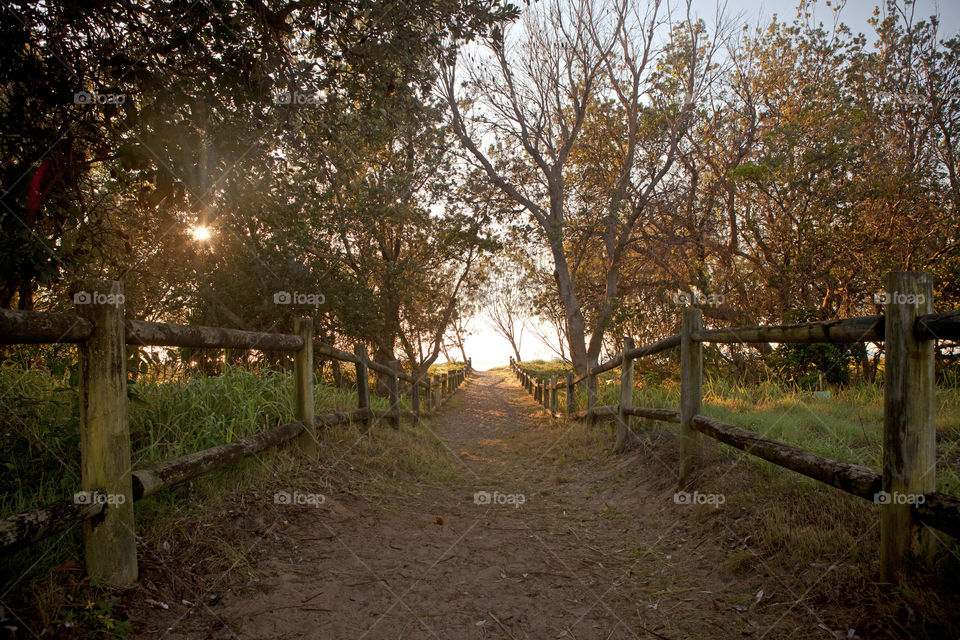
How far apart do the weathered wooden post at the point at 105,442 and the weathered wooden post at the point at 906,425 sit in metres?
3.36

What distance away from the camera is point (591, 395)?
8.69 meters

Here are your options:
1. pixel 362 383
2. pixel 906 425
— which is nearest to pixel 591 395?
pixel 362 383

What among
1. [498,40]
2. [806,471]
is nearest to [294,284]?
[498,40]

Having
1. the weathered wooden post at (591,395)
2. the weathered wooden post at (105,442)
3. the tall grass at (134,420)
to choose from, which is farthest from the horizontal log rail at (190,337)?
the weathered wooden post at (591,395)

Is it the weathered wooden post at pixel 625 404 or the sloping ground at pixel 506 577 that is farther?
the weathered wooden post at pixel 625 404

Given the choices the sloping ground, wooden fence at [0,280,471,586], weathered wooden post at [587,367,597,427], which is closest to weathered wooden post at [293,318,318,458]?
the sloping ground

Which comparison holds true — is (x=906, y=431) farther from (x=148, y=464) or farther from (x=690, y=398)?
(x=148, y=464)

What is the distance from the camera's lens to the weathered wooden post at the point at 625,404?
6377 millimetres

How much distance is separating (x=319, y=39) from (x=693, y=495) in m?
4.87

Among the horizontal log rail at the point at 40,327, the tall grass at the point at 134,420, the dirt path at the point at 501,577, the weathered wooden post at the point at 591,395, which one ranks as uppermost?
the horizontal log rail at the point at 40,327

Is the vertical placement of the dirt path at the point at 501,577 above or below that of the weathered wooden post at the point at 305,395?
below

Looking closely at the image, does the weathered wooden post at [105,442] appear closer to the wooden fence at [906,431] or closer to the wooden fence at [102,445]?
the wooden fence at [102,445]

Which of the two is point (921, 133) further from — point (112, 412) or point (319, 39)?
point (112, 412)

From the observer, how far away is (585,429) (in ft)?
26.2
